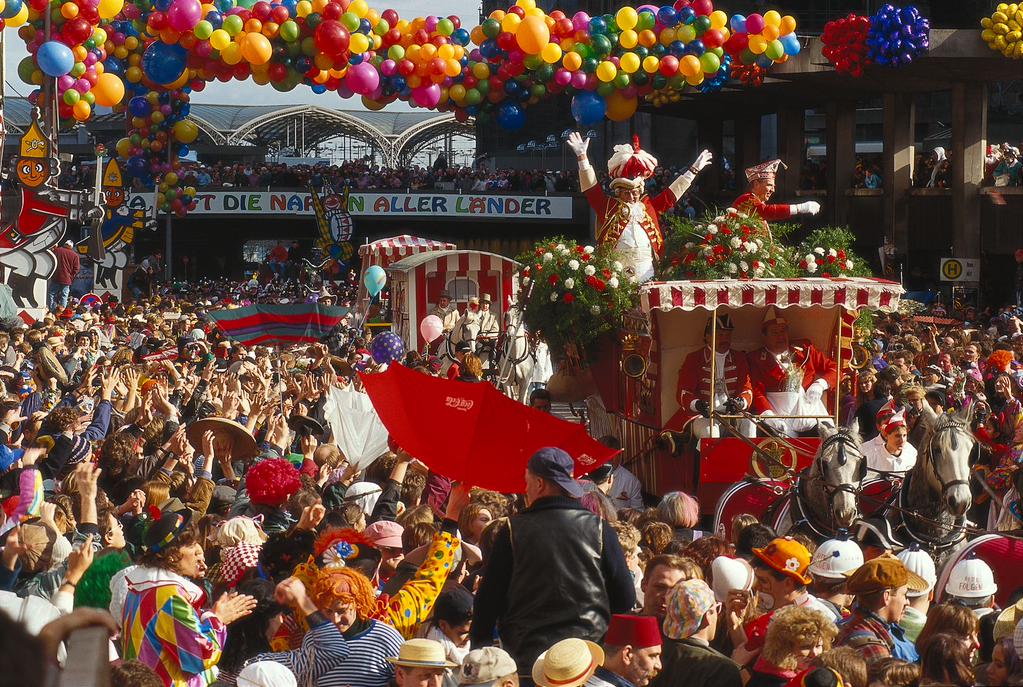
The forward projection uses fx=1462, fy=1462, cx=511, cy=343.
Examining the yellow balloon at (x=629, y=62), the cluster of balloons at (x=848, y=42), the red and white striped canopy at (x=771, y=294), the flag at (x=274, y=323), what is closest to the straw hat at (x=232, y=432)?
the red and white striped canopy at (x=771, y=294)

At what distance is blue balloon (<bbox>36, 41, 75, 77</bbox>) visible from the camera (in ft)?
69.5

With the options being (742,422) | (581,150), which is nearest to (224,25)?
(581,150)

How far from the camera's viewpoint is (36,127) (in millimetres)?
22016

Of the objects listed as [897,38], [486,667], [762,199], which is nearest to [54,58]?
[762,199]

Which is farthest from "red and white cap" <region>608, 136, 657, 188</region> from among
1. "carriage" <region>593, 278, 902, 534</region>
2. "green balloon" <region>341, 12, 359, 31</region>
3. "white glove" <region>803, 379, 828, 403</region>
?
"green balloon" <region>341, 12, 359, 31</region>

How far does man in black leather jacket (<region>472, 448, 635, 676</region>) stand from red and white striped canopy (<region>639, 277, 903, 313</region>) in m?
6.73

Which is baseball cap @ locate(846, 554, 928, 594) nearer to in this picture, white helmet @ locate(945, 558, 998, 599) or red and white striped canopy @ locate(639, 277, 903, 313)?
white helmet @ locate(945, 558, 998, 599)

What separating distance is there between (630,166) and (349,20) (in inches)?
324

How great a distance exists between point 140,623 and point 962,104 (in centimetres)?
2574

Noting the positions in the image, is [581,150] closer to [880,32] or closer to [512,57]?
[512,57]

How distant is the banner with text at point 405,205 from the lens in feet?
139

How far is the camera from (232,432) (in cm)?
1011

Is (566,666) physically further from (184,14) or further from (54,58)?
(54,58)

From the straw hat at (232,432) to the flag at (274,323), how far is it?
7914 mm
